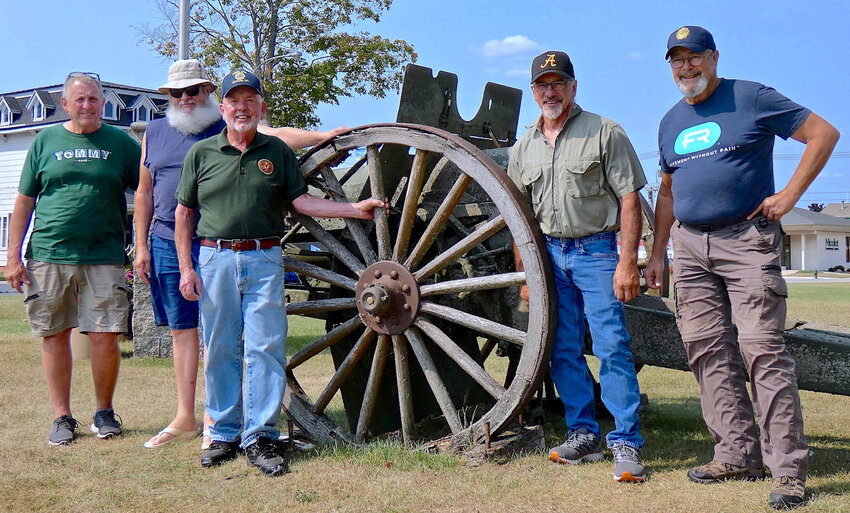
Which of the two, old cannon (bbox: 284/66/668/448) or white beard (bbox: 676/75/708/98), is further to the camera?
old cannon (bbox: 284/66/668/448)

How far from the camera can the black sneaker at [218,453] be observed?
13.1ft

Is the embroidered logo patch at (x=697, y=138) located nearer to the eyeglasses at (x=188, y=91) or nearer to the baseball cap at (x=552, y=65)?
the baseball cap at (x=552, y=65)

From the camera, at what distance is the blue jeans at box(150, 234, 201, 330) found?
4.42 metres

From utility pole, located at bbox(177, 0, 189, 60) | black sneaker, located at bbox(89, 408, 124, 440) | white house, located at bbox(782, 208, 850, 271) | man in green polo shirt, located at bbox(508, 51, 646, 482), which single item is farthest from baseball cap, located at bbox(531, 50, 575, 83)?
white house, located at bbox(782, 208, 850, 271)

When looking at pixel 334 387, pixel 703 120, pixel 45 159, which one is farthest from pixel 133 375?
pixel 703 120

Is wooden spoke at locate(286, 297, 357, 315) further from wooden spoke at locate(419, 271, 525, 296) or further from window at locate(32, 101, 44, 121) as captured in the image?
window at locate(32, 101, 44, 121)

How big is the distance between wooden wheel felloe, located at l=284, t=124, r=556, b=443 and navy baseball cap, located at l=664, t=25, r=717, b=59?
992mm

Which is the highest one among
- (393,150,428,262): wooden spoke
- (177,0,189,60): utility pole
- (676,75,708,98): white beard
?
(177,0,189,60): utility pole

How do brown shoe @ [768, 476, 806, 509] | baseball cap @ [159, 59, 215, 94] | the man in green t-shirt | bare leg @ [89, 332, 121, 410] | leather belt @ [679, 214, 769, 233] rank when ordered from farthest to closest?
bare leg @ [89, 332, 121, 410]
the man in green t-shirt
baseball cap @ [159, 59, 215, 94]
leather belt @ [679, 214, 769, 233]
brown shoe @ [768, 476, 806, 509]

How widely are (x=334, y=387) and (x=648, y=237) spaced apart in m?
2.35

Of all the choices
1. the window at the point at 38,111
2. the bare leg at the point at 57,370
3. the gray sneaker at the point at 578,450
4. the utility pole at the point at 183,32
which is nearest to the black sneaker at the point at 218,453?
the bare leg at the point at 57,370

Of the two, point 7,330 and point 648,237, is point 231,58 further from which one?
point 648,237

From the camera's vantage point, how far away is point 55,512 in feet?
10.9

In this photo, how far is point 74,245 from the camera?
4648 mm
